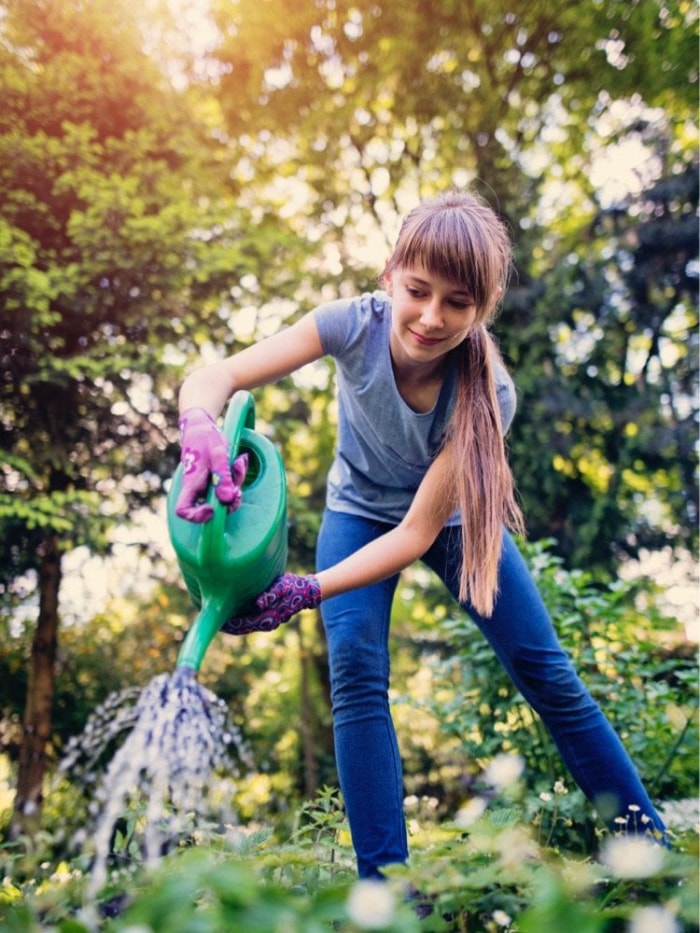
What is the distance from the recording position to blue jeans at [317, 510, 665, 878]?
1.54m

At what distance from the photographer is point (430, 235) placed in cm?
147

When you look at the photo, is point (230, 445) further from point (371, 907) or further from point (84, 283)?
point (84, 283)

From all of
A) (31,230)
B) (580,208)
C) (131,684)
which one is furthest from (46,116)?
(580,208)

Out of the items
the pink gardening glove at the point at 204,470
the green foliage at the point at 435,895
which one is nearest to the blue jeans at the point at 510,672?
the green foliage at the point at 435,895

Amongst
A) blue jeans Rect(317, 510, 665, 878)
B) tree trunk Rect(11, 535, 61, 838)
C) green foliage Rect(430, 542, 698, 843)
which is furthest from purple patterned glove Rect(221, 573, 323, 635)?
tree trunk Rect(11, 535, 61, 838)

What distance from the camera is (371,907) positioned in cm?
67

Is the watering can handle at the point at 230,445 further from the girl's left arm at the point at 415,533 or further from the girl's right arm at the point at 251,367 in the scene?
the girl's left arm at the point at 415,533

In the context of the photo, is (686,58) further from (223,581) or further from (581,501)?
(223,581)

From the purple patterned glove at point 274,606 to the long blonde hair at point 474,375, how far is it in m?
0.37

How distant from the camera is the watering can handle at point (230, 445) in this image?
119 centimetres

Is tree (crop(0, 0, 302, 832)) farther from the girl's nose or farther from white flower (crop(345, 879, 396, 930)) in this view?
white flower (crop(345, 879, 396, 930))

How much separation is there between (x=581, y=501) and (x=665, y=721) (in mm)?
3920

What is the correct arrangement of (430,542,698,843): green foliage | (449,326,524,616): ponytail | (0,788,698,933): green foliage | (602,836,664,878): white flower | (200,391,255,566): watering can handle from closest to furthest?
(0,788,698,933): green foliage, (602,836,664,878): white flower, (200,391,255,566): watering can handle, (449,326,524,616): ponytail, (430,542,698,843): green foliage

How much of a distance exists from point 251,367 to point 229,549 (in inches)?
17.8
